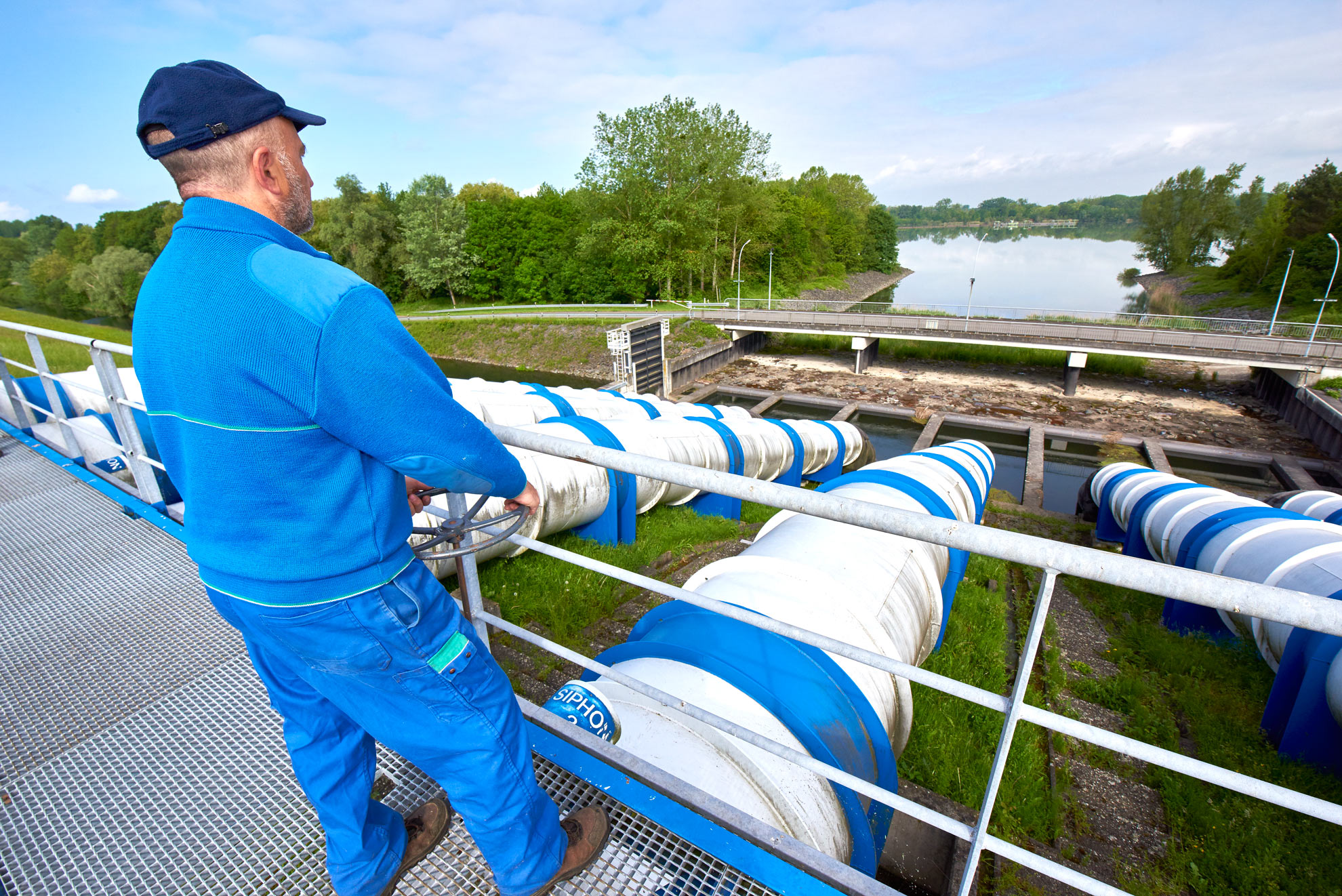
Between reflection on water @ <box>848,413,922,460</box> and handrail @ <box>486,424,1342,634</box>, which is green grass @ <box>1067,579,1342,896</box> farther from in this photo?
reflection on water @ <box>848,413,922,460</box>

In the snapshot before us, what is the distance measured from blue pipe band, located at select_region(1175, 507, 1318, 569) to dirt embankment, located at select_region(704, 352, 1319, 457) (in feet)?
65.3

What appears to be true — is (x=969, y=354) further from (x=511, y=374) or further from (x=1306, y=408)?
(x=511, y=374)

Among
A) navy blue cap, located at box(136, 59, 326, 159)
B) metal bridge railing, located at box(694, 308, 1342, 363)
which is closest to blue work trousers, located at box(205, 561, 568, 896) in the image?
navy blue cap, located at box(136, 59, 326, 159)

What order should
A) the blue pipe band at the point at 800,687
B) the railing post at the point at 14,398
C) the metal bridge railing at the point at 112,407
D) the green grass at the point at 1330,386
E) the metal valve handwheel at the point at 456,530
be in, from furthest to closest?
the green grass at the point at 1330,386 < the railing post at the point at 14,398 < the metal bridge railing at the point at 112,407 < the blue pipe band at the point at 800,687 < the metal valve handwheel at the point at 456,530

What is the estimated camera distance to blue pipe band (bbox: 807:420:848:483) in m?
16.4

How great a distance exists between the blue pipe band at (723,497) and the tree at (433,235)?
157ft

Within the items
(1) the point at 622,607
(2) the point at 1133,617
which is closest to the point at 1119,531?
(2) the point at 1133,617

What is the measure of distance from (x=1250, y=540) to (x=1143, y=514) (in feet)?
12.0

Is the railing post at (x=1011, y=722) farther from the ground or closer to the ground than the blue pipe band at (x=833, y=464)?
farther from the ground

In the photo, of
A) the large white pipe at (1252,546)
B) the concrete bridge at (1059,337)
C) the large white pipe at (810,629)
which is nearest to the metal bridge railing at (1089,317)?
the concrete bridge at (1059,337)

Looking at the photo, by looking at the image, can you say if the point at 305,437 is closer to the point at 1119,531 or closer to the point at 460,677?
the point at 460,677

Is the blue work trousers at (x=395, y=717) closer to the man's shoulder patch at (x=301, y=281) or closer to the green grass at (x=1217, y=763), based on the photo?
the man's shoulder patch at (x=301, y=281)

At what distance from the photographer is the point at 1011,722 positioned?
1412mm

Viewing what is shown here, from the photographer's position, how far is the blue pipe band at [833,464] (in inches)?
646
